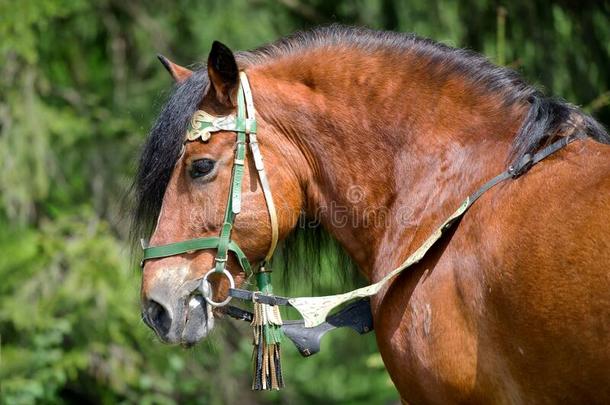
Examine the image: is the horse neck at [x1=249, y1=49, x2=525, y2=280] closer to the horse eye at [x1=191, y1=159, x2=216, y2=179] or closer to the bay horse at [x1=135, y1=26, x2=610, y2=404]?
the bay horse at [x1=135, y1=26, x2=610, y2=404]

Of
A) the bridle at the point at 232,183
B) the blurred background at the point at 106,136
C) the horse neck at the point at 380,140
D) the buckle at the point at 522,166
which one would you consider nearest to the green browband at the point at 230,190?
the bridle at the point at 232,183

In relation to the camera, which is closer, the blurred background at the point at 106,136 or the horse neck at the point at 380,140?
the horse neck at the point at 380,140

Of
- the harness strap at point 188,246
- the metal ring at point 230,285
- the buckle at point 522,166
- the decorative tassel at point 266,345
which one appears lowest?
the decorative tassel at point 266,345

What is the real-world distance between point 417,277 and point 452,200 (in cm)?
29

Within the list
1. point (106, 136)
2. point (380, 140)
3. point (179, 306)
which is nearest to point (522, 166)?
point (380, 140)

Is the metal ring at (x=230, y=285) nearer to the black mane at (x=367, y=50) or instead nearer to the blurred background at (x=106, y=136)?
the black mane at (x=367, y=50)

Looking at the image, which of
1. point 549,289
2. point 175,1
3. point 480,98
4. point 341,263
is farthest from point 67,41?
point 549,289

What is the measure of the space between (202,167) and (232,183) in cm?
13

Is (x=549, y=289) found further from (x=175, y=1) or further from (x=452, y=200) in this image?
(x=175, y=1)

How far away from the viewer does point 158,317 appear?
3.07 m

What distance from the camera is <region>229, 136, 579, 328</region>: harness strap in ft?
9.09

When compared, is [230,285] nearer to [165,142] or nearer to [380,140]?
[165,142]

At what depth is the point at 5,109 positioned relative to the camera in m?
6.76

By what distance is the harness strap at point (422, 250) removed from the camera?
2.77m
